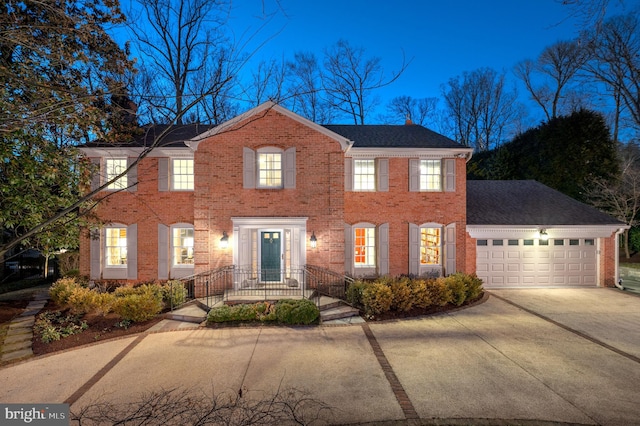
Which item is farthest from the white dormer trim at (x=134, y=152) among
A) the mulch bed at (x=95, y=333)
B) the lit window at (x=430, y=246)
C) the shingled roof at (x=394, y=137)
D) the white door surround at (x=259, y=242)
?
the lit window at (x=430, y=246)

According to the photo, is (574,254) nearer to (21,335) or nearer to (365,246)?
(365,246)

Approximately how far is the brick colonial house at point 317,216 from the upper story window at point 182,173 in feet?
0.14

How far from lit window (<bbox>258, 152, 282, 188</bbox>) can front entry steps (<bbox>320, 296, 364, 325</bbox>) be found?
480cm

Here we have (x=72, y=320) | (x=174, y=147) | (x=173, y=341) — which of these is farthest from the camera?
(x=174, y=147)

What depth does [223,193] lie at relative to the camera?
458 inches

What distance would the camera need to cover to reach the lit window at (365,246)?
13.1 meters

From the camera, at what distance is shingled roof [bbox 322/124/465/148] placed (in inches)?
516

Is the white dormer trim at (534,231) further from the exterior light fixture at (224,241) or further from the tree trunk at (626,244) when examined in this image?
the exterior light fixture at (224,241)

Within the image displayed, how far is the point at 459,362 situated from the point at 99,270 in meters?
13.7

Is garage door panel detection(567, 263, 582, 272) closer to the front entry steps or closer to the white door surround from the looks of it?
the front entry steps

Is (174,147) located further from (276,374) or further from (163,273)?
(276,374)

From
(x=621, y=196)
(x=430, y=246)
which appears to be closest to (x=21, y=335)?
(x=430, y=246)

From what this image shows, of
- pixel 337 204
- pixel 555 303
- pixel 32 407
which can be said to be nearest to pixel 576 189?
pixel 555 303

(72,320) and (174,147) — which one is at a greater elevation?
(174,147)
